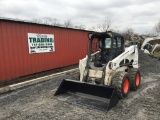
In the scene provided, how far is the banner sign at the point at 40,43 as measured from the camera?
29.8ft

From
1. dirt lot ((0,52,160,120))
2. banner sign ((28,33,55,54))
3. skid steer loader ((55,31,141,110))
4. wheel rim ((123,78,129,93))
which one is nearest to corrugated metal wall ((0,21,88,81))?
banner sign ((28,33,55,54))

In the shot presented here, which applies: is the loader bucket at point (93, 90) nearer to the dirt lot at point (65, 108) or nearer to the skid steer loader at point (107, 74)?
the skid steer loader at point (107, 74)

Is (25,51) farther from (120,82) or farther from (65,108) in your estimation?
(120,82)

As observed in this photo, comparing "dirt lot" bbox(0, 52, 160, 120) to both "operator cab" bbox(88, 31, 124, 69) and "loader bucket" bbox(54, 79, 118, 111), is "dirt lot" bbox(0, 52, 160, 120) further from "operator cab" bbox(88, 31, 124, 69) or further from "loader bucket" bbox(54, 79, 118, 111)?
"operator cab" bbox(88, 31, 124, 69)

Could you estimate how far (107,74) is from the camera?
19.0 feet

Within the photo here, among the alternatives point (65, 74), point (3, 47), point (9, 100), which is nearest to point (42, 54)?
point (65, 74)

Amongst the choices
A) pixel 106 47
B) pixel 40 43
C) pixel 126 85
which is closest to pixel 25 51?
pixel 40 43

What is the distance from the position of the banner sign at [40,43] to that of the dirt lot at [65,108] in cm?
295

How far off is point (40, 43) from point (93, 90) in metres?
5.07

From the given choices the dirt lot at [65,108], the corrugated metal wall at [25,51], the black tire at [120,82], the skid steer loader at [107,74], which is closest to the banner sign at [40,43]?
the corrugated metal wall at [25,51]

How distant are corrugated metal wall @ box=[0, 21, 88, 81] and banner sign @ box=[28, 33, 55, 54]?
0.61 feet

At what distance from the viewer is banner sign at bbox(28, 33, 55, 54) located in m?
9.09

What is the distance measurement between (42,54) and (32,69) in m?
1.07

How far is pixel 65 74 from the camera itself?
387 inches
